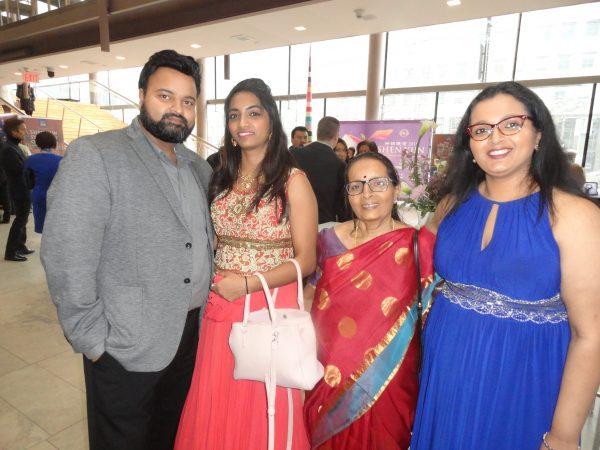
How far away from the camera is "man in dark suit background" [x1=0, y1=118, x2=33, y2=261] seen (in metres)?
4.85

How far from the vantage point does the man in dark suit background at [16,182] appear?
191 inches

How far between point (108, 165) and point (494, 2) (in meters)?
5.05

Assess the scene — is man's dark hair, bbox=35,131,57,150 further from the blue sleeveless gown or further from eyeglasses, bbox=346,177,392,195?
the blue sleeveless gown

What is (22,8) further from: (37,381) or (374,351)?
(374,351)

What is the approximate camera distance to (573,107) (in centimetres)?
784

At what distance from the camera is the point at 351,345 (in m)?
1.41

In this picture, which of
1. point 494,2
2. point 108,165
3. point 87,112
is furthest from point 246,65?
point 108,165

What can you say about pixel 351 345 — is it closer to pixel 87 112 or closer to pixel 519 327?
pixel 519 327

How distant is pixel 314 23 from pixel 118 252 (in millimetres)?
5144

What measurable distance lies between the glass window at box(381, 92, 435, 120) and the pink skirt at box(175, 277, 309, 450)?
865 centimetres

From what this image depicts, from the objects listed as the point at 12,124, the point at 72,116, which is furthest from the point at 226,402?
the point at 72,116

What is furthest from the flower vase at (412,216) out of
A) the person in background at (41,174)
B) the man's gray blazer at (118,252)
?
the person in background at (41,174)

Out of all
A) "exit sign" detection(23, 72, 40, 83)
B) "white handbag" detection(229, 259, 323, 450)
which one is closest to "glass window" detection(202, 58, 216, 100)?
"exit sign" detection(23, 72, 40, 83)

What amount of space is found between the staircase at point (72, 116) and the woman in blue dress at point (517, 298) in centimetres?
1200
